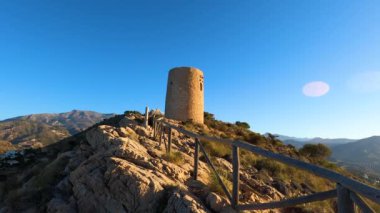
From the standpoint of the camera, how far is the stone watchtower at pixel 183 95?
23547 mm

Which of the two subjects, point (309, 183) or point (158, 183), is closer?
point (158, 183)

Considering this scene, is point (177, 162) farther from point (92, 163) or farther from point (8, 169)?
point (8, 169)

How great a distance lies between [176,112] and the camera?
23516 mm

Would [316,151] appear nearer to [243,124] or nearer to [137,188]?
[243,124]

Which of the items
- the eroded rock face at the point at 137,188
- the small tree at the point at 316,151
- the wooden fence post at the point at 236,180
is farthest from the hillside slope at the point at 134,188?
the small tree at the point at 316,151

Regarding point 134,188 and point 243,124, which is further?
point 243,124

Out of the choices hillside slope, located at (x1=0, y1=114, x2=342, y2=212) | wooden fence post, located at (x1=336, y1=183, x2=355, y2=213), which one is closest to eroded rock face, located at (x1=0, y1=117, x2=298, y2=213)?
hillside slope, located at (x1=0, y1=114, x2=342, y2=212)

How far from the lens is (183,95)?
77.5 feet

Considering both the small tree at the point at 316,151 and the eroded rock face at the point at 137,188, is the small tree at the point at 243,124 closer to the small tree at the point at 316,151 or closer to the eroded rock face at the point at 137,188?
the small tree at the point at 316,151

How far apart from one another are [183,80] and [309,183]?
15193mm

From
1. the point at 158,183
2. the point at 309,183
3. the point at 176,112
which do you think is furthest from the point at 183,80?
the point at 158,183

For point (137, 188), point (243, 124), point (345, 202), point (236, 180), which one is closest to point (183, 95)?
point (137, 188)

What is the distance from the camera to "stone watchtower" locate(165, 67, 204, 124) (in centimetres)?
2355

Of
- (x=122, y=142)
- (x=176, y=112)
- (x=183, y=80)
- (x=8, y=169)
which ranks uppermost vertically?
(x=183, y=80)
